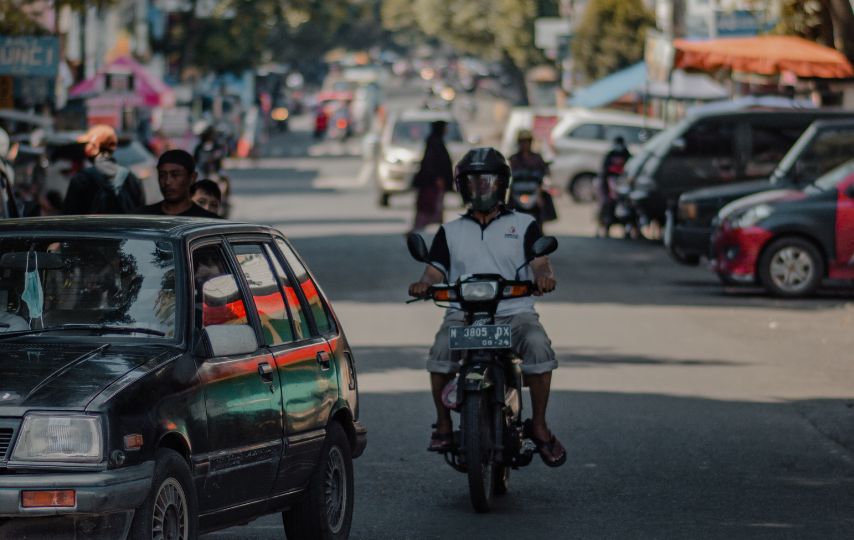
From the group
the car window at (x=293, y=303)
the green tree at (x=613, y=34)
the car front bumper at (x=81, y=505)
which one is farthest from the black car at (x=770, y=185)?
the green tree at (x=613, y=34)

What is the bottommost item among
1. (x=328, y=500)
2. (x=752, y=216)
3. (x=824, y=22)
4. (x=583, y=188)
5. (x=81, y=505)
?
(x=583, y=188)

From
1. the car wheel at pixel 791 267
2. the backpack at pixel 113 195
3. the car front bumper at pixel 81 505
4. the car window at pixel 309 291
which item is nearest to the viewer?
the car front bumper at pixel 81 505

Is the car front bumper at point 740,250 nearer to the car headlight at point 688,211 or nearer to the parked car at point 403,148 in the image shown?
the car headlight at point 688,211

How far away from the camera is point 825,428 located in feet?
40.2

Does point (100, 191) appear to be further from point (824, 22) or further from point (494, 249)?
point (824, 22)

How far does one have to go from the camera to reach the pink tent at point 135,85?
148 feet

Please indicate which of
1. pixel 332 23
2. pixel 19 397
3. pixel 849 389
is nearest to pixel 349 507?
pixel 19 397

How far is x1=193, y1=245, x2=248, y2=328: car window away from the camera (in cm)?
742

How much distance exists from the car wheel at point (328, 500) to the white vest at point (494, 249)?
1.42 m

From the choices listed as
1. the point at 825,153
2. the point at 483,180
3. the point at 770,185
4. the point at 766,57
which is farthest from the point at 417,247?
the point at 766,57

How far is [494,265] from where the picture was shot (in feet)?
31.7

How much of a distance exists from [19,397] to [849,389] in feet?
29.2

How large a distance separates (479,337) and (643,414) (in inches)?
146

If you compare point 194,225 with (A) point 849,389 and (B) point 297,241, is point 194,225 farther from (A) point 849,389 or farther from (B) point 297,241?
(B) point 297,241
